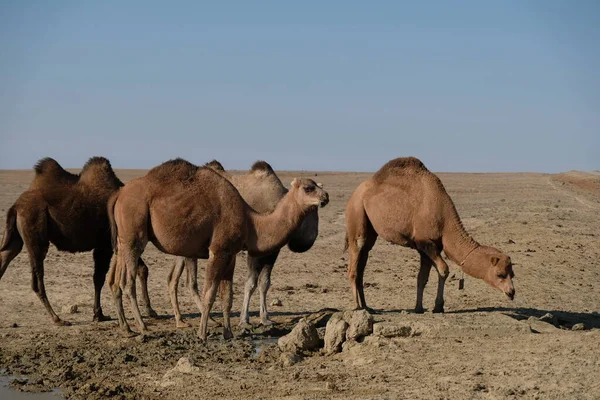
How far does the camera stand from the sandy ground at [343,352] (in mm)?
9430

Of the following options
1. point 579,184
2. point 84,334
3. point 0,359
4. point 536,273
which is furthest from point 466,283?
point 579,184

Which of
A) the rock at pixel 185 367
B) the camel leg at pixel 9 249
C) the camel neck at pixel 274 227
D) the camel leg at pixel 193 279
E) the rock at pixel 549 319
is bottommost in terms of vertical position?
the rock at pixel 185 367

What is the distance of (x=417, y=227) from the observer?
46.3 feet

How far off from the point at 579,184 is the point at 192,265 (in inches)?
1882

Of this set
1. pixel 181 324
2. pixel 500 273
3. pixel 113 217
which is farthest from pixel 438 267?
pixel 113 217

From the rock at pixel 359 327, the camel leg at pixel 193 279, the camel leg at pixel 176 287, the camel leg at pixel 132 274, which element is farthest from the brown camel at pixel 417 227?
the camel leg at pixel 132 274

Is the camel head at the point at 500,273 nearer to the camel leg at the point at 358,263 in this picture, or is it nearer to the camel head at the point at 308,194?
the camel leg at the point at 358,263

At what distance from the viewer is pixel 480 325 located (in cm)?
1130

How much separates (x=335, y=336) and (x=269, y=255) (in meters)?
2.76

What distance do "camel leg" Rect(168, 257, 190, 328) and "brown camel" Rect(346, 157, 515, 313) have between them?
Result: 8.50 ft

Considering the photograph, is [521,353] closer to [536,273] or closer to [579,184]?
[536,273]

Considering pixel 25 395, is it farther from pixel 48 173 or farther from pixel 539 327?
pixel 539 327

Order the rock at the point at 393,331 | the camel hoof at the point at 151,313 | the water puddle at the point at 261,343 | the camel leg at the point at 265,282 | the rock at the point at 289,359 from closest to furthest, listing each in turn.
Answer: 1. the rock at the point at 289,359
2. the rock at the point at 393,331
3. the water puddle at the point at 261,343
4. the camel leg at the point at 265,282
5. the camel hoof at the point at 151,313

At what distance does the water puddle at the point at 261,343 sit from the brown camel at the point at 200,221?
40 cm
